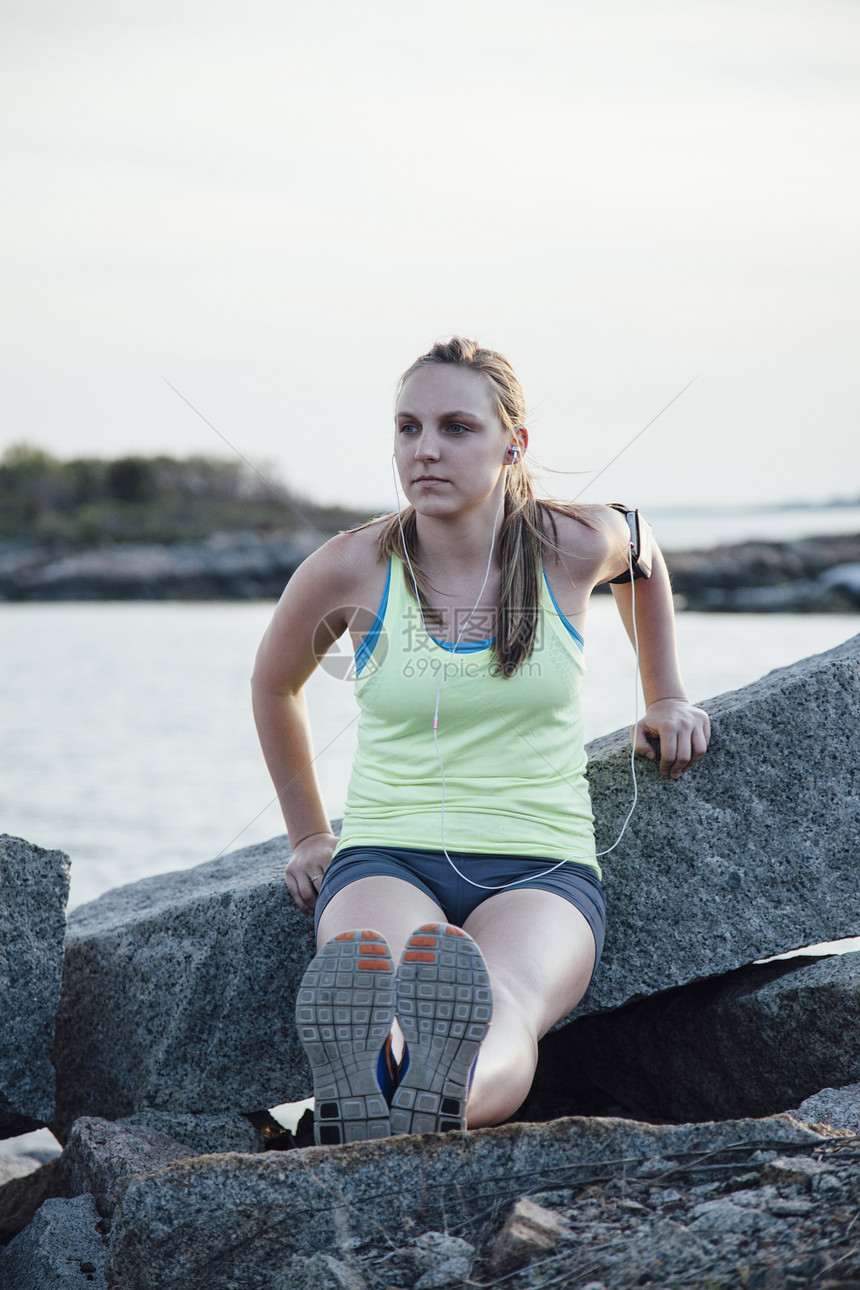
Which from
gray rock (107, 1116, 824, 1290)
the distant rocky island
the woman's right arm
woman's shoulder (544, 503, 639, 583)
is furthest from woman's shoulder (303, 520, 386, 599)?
the distant rocky island

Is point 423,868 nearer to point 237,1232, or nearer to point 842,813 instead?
point 237,1232

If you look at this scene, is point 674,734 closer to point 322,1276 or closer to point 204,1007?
point 204,1007

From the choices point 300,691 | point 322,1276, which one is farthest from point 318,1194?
point 300,691

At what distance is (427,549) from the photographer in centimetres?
309

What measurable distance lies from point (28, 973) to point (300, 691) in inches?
40.7

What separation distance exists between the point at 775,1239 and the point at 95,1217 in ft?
5.27

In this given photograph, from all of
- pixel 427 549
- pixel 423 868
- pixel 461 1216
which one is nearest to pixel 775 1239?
pixel 461 1216

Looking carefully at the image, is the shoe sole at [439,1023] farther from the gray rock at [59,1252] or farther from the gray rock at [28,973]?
the gray rock at [28,973]

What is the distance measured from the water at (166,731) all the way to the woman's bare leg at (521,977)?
5.29 ft

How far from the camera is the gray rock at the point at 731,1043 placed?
297 cm

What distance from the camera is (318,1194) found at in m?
2.03

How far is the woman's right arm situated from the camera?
306 centimetres

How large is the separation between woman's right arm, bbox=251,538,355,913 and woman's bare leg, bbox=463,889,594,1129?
67 centimetres

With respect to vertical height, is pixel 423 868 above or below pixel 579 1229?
above
